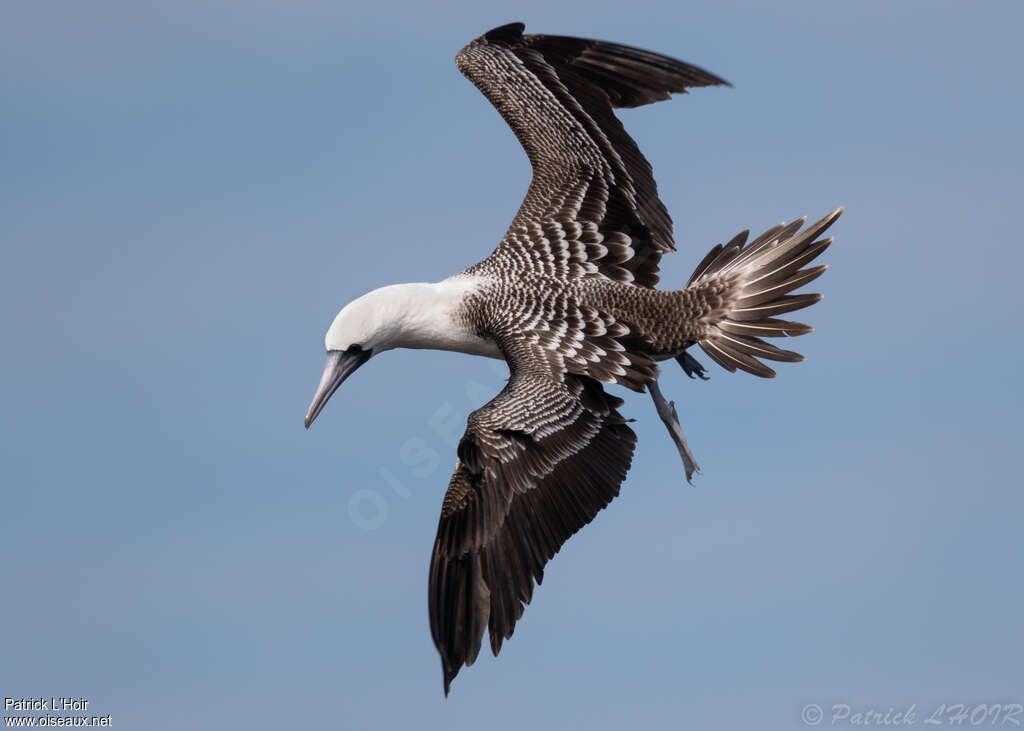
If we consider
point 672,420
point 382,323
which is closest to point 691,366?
point 672,420

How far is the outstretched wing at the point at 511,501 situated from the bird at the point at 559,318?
0.6 inches

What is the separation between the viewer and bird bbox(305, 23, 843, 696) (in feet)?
51.5

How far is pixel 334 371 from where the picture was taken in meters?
17.9

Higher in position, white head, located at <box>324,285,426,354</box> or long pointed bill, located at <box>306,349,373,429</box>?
white head, located at <box>324,285,426,354</box>

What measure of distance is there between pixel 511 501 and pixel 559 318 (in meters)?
2.51

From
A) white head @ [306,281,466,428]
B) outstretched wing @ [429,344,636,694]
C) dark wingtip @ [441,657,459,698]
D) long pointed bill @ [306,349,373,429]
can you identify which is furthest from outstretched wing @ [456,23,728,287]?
dark wingtip @ [441,657,459,698]

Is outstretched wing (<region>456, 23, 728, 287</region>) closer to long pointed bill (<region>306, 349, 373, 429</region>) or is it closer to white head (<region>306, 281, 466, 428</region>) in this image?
white head (<region>306, 281, 466, 428</region>)

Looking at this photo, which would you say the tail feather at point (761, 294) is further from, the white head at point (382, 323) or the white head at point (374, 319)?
the white head at point (374, 319)

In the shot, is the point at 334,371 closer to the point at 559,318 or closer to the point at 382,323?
the point at 382,323

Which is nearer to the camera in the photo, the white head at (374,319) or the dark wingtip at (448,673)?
the dark wingtip at (448,673)

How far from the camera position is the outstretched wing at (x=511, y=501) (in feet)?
50.8

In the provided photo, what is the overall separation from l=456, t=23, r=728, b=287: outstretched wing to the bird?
0.02m

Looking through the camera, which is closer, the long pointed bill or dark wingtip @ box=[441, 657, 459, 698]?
dark wingtip @ box=[441, 657, 459, 698]

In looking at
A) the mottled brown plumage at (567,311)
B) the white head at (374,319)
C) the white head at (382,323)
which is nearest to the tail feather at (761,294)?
the mottled brown plumage at (567,311)
